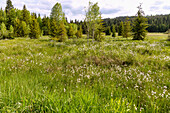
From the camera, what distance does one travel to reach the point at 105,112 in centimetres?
171

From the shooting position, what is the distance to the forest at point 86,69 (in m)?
1.95

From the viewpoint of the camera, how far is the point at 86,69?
206 inches

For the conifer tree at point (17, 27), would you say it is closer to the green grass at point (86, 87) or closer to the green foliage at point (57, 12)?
the green foliage at point (57, 12)

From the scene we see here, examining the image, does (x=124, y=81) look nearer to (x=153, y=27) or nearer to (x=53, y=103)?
(x=53, y=103)

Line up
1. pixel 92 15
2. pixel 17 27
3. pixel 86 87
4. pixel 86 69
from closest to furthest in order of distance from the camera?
pixel 86 87
pixel 86 69
pixel 92 15
pixel 17 27

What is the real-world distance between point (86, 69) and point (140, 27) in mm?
27591

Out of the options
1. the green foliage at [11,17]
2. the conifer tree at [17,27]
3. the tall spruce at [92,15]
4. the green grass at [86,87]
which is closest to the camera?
the green grass at [86,87]

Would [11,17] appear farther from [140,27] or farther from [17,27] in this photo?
[140,27]

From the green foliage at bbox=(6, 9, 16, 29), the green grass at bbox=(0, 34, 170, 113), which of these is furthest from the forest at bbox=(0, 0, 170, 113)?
the green foliage at bbox=(6, 9, 16, 29)

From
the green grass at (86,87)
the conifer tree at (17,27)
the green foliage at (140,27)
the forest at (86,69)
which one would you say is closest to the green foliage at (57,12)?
the forest at (86,69)

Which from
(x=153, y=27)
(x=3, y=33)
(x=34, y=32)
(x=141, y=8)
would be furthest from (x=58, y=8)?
(x=153, y=27)

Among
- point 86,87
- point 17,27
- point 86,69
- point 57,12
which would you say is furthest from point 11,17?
point 86,87

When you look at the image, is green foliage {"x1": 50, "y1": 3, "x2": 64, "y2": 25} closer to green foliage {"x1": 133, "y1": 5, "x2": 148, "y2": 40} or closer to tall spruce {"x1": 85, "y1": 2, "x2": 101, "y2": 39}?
tall spruce {"x1": 85, "y1": 2, "x2": 101, "y2": 39}

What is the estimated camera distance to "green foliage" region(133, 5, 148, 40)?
26.9 m
